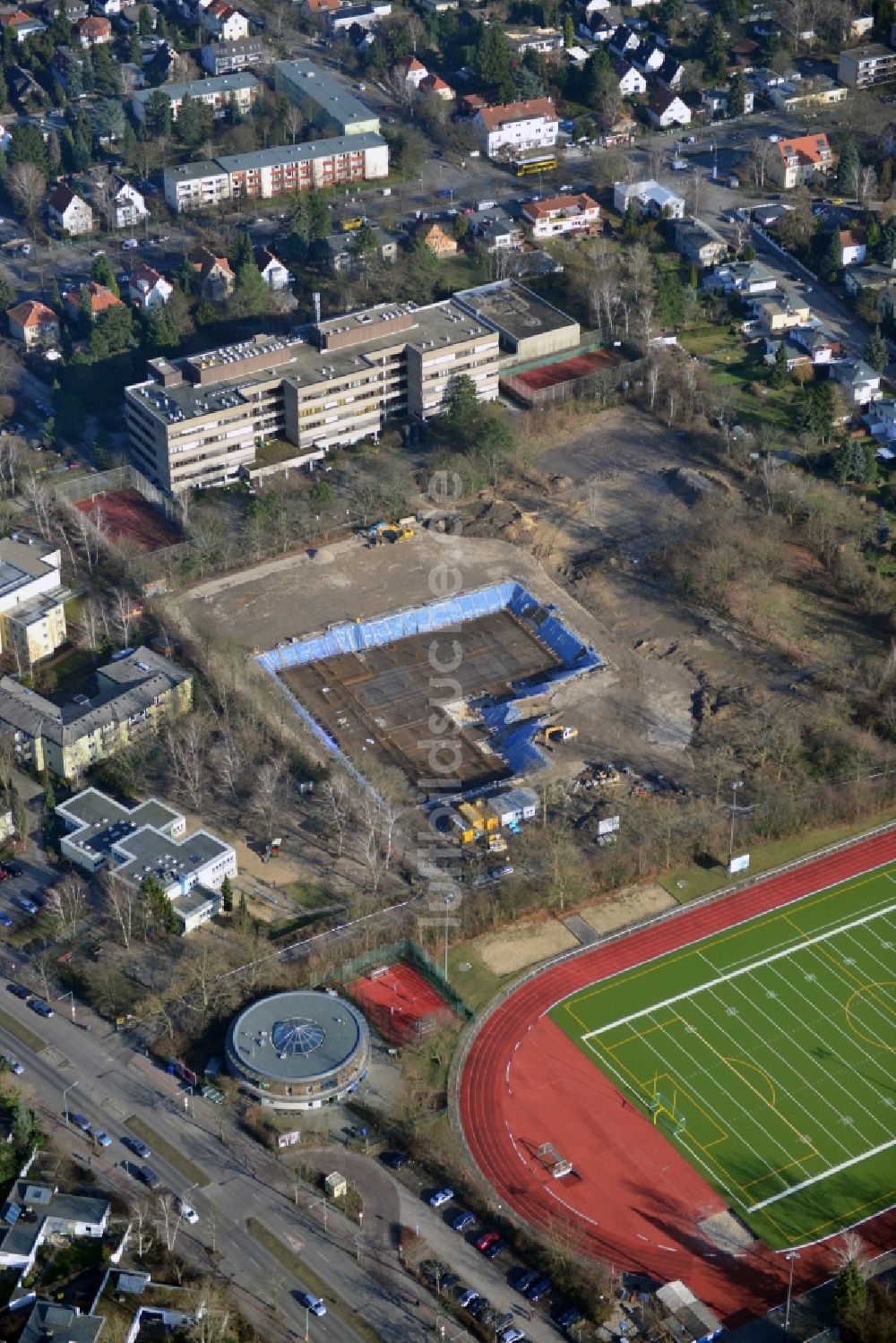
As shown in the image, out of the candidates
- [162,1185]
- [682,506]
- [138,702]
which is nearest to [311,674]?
[138,702]

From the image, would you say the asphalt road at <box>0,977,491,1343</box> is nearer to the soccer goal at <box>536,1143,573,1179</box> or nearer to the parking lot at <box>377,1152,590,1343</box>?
the parking lot at <box>377,1152,590,1343</box>

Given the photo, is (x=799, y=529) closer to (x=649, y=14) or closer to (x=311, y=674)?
(x=311, y=674)

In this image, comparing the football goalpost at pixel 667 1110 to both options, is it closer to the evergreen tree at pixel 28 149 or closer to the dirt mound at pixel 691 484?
the dirt mound at pixel 691 484

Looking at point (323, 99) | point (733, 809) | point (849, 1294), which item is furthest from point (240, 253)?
point (849, 1294)

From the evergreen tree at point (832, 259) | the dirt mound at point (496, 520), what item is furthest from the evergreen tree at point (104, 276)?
the evergreen tree at point (832, 259)

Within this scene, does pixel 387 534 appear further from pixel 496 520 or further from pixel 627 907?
pixel 627 907

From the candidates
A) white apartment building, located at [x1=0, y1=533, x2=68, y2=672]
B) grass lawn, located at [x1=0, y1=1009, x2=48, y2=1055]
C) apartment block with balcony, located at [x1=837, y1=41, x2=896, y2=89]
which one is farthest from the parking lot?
apartment block with balcony, located at [x1=837, y1=41, x2=896, y2=89]
